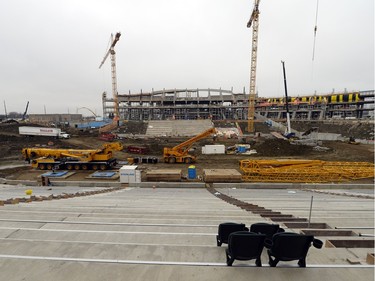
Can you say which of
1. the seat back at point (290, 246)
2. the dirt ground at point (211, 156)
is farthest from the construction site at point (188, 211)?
the dirt ground at point (211, 156)

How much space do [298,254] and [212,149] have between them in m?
32.2

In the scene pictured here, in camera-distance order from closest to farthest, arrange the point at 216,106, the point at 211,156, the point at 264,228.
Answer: the point at 264,228 < the point at 211,156 < the point at 216,106

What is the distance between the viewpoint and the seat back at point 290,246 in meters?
3.35

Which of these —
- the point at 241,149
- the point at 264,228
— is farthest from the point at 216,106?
the point at 264,228

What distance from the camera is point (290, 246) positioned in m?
3.36

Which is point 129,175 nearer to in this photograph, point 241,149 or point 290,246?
point 290,246

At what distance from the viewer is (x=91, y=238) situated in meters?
4.89

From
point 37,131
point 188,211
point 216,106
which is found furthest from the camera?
point 216,106

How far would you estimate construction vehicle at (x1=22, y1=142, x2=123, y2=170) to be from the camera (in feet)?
81.7

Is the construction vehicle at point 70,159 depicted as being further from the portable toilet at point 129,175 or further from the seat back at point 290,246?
the seat back at point 290,246

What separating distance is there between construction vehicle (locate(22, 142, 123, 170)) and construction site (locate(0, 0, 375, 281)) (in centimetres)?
13

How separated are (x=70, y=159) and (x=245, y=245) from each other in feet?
84.9

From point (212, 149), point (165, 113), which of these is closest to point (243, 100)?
point (165, 113)

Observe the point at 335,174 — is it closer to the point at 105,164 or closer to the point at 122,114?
the point at 105,164
